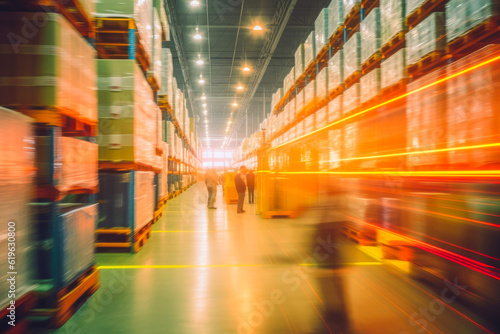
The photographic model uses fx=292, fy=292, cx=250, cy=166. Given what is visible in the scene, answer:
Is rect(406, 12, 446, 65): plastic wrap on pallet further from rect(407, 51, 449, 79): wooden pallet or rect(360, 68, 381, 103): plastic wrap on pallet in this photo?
rect(360, 68, 381, 103): plastic wrap on pallet

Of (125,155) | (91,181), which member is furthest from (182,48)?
(91,181)

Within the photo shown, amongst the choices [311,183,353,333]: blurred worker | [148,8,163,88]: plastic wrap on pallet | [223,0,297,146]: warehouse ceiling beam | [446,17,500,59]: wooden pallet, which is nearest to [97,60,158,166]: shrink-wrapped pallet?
[148,8,163,88]: plastic wrap on pallet

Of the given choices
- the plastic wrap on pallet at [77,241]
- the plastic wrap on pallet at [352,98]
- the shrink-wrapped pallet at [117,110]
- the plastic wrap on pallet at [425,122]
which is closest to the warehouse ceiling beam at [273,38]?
the plastic wrap on pallet at [352,98]

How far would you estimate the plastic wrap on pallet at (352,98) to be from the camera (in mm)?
5812

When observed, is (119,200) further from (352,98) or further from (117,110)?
(352,98)

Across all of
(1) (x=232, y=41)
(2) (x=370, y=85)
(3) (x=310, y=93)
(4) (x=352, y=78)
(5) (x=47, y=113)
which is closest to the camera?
(5) (x=47, y=113)

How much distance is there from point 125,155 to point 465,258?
14.0 ft

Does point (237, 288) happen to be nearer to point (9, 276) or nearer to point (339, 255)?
point (339, 255)

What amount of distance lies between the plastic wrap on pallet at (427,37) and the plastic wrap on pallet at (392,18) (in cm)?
40

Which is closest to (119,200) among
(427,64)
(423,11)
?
(427,64)

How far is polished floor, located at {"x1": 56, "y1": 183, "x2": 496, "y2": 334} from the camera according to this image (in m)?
2.54

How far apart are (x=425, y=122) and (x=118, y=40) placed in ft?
16.5

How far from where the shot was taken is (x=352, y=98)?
598 centimetres

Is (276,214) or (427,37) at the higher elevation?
(427,37)
